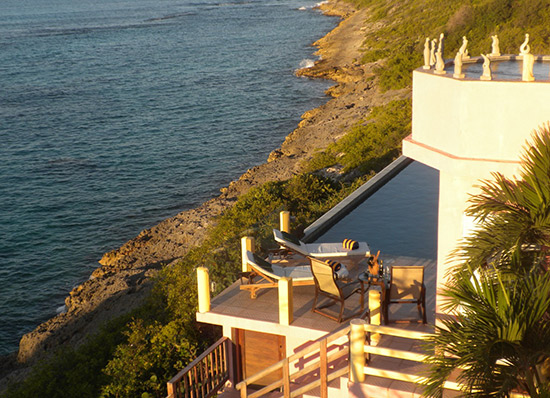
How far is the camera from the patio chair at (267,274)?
35.7 ft

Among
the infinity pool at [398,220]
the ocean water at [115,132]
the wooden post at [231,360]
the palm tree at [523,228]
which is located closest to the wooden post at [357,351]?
the palm tree at [523,228]

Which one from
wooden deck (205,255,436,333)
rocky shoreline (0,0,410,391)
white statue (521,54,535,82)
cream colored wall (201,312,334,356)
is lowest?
rocky shoreline (0,0,410,391)

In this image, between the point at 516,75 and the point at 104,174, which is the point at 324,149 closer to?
the point at 104,174

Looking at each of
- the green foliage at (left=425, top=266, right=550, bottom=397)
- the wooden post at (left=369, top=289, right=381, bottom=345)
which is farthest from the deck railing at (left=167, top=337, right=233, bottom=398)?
the green foliage at (left=425, top=266, right=550, bottom=397)

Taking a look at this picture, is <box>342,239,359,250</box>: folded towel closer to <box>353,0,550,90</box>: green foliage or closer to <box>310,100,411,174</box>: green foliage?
<box>310,100,411,174</box>: green foliage

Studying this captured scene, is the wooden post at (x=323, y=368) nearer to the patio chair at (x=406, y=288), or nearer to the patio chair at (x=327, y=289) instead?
the patio chair at (x=327, y=289)

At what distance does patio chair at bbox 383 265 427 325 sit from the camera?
9922 mm

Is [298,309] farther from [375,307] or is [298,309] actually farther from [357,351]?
[357,351]

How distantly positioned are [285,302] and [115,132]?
119 ft

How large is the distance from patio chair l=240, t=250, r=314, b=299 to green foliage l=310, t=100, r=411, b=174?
12497 mm

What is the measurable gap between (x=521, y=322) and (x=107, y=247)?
2327 cm

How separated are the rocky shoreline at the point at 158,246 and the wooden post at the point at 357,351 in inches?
406

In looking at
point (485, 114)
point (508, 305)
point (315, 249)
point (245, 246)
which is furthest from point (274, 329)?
point (508, 305)

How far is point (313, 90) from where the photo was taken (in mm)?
52781
